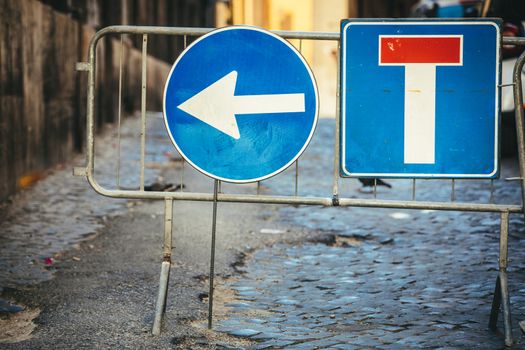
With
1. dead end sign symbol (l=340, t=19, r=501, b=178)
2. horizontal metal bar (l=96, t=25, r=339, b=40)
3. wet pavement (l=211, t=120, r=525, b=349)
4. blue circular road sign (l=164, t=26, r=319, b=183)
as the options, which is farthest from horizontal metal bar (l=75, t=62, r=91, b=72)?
wet pavement (l=211, t=120, r=525, b=349)

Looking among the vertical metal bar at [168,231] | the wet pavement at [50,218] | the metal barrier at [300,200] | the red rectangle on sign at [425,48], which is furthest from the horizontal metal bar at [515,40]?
the wet pavement at [50,218]

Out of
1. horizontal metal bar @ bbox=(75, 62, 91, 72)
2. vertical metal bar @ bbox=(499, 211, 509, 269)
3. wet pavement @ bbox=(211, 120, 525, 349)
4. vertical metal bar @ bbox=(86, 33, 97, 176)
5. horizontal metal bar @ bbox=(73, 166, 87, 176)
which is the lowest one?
wet pavement @ bbox=(211, 120, 525, 349)

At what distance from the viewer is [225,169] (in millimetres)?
4012

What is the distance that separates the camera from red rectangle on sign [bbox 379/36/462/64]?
413cm

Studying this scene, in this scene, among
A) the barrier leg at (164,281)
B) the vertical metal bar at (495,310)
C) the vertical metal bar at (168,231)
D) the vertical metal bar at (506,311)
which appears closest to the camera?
the vertical metal bar at (506,311)

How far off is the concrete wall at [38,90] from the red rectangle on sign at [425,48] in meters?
3.81

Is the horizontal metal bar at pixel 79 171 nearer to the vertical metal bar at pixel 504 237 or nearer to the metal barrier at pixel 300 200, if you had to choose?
the metal barrier at pixel 300 200

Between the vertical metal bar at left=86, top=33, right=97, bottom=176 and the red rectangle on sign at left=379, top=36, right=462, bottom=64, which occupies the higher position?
the red rectangle on sign at left=379, top=36, right=462, bottom=64

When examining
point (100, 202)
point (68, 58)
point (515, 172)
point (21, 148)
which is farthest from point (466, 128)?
point (68, 58)

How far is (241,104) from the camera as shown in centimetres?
401

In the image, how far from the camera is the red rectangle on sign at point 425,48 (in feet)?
13.5

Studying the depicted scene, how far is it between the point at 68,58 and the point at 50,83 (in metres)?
0.92

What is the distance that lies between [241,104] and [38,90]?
4.72 m

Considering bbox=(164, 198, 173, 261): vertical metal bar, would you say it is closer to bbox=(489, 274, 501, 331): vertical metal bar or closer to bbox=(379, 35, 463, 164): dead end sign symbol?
bbox=(379, 35, 463, 164): dead end sign symbol
